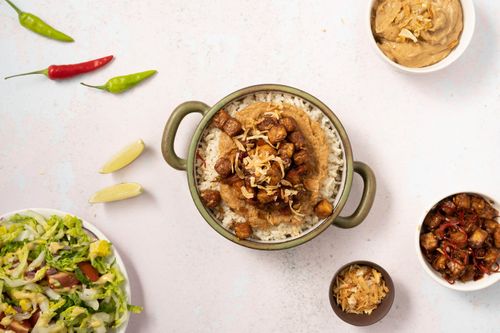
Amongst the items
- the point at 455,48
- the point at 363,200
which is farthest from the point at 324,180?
the point at 455,48

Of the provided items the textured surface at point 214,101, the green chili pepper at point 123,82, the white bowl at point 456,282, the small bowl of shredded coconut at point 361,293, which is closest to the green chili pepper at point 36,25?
the textured surface at point 214,101

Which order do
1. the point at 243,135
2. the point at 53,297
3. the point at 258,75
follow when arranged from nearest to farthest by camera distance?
the point at 243,135 < the point at 53,297 < the point at 258,75

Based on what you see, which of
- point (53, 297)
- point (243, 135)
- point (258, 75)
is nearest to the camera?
point (243, 135)

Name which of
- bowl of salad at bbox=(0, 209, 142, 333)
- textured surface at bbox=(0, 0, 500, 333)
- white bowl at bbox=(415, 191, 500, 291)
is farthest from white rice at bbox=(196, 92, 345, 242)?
bowl of salad at bbox=(0, 209, 142, 333)

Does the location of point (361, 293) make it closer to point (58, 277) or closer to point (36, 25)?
point (58, 277)

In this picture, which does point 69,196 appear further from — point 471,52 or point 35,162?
point 471,52

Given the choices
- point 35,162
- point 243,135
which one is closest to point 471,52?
point 243,135
